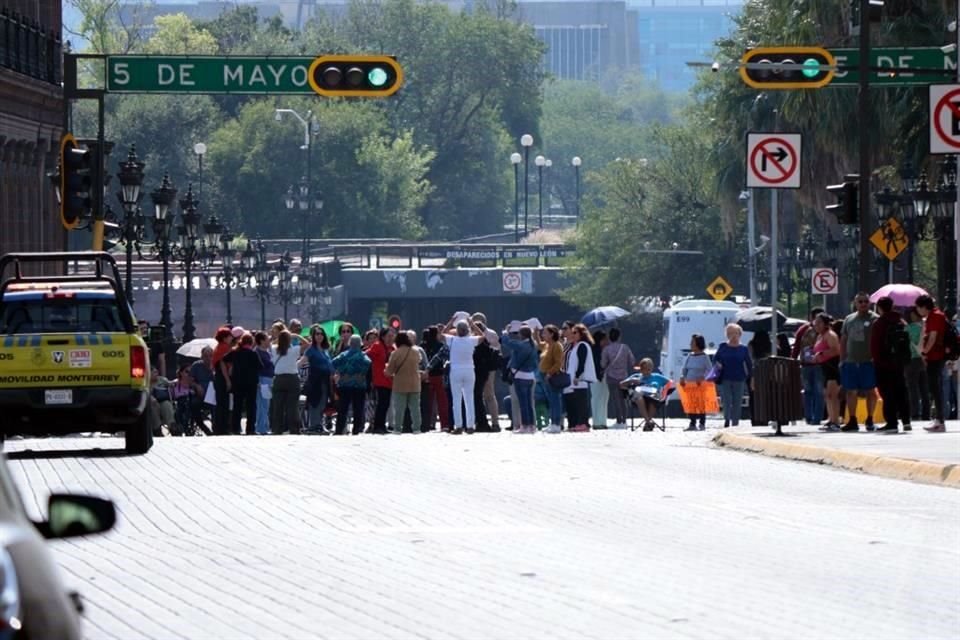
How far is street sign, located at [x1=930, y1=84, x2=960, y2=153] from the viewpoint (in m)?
28.0

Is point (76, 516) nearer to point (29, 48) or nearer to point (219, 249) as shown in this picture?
point (29, 48)

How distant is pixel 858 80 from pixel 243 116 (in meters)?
88.7

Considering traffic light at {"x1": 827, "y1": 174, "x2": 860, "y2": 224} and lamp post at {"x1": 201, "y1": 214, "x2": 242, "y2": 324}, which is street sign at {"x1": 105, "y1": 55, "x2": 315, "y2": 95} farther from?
lamp post at {"x1": 201, "y1": 214, "x2": 242, "y2": 324}

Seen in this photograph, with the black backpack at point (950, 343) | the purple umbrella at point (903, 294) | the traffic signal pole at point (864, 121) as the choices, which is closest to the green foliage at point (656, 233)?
the purple umbrella at point (903, 294)

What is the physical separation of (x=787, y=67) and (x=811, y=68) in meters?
0.60

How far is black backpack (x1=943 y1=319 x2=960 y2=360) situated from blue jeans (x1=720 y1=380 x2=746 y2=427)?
6347 millimetres

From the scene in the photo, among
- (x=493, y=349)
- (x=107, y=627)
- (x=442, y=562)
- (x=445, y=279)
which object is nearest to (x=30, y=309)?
(x=493, y=349)

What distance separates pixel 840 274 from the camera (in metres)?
64.2

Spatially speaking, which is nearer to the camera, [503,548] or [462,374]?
[503,548]

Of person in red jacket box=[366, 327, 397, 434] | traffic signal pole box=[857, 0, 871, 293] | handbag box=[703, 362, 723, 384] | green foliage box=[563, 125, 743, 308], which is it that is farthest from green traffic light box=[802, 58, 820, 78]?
green foliage box=[563, 125, 743, 308]

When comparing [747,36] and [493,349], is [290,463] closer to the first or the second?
[493,349]

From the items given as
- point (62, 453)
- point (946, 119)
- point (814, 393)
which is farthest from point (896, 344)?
point (62, 453)

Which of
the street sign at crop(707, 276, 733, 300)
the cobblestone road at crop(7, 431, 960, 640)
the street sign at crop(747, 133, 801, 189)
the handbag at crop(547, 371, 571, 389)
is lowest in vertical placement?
the cobblestone road at crop(7, 431, 960, 640)

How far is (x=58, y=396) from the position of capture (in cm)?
2494
